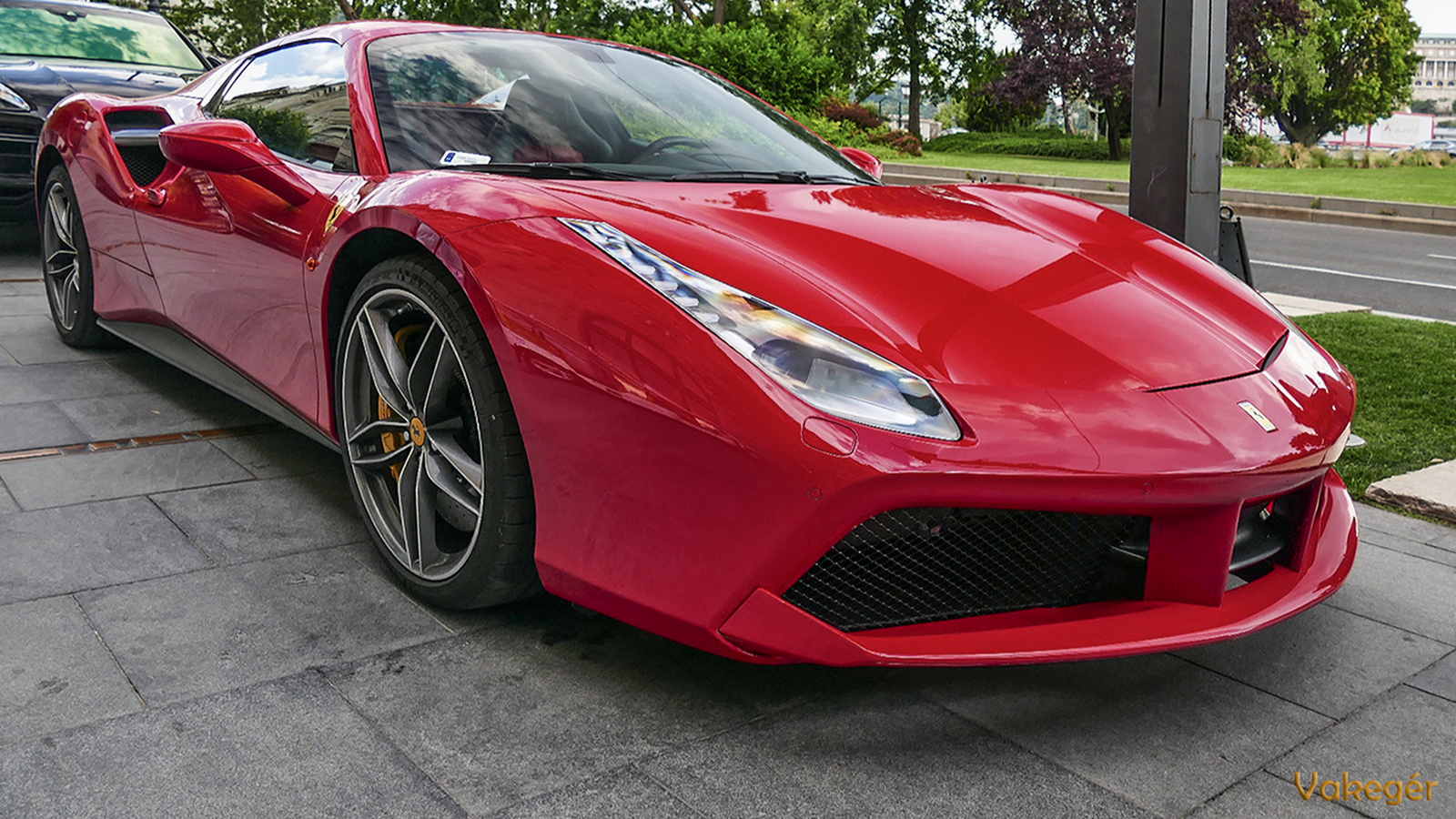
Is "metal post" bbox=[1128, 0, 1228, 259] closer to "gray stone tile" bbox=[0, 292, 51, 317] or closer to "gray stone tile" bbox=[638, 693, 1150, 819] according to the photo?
"gray stone tile" bbox=[638, 693, 1150, 819]

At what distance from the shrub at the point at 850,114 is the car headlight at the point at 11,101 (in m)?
18.5

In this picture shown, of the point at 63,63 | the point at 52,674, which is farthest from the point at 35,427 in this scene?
the point at 63,63

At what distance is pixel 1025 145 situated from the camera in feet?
119

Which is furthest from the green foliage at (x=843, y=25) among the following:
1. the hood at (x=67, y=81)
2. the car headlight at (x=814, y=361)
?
the car headlight at (x=814, y=361)

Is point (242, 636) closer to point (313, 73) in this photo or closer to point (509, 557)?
point (509, 557)

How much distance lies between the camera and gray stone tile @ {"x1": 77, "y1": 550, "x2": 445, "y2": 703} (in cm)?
216

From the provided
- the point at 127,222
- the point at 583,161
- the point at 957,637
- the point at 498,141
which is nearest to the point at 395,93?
the point at 498,141

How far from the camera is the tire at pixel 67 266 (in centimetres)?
442

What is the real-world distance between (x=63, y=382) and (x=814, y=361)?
11.5 ft

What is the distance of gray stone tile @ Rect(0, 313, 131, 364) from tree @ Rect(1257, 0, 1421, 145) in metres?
54.4

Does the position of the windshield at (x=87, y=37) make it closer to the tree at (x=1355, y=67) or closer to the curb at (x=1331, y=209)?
the curb at (x=1331, y=209)

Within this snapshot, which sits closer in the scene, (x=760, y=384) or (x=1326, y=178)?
(x=760, y=384)

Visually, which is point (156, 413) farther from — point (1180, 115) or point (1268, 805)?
point (1180, 115)

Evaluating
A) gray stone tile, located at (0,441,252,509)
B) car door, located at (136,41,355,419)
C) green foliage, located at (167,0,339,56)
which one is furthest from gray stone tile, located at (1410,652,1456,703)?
green foliage, located at (167,0,339,56)
